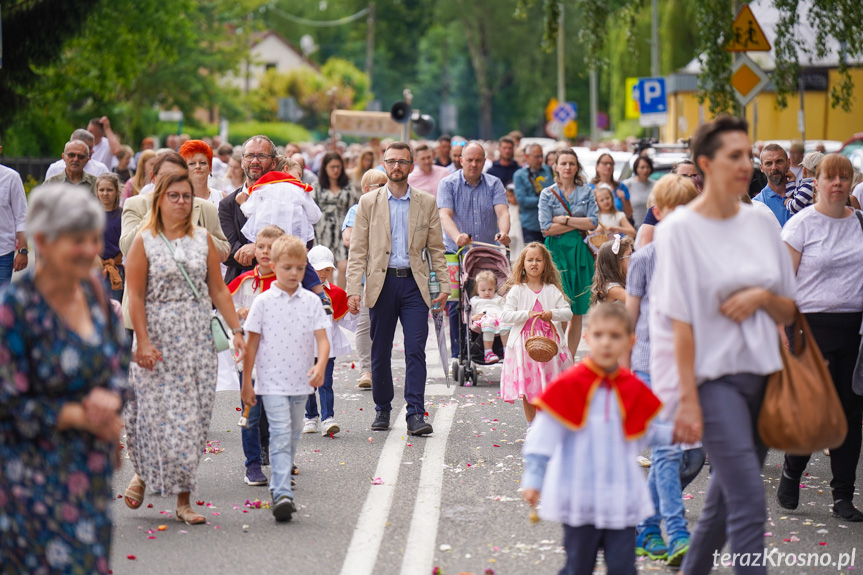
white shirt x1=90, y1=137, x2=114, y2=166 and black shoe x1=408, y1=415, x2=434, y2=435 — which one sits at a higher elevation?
white shirt x1=90, y1=137, x2=114, y2=166

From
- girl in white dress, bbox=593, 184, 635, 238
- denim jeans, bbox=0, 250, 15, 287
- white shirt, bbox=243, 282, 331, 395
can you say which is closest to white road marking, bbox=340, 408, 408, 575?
white shirt, bbox=243, 282, 331, 395

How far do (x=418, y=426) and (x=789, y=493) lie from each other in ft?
9.48

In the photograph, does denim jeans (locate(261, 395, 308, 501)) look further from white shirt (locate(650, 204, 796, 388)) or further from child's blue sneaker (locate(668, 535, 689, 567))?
white shirt (locate(650, 204, 796, 388))

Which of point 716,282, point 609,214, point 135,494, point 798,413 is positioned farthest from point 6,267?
point 609,214

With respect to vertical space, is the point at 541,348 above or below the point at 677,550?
above

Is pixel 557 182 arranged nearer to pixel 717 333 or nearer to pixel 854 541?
pixel 854 541

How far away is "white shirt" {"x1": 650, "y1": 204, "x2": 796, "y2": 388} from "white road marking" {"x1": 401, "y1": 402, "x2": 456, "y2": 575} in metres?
1.75

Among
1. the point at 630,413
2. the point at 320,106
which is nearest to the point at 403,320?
the point at 630,413

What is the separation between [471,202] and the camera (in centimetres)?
1192

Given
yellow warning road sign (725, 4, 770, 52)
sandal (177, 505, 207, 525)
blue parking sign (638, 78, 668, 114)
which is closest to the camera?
sandal (177, 505, 207, 525)

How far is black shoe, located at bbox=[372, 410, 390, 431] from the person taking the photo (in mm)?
9195

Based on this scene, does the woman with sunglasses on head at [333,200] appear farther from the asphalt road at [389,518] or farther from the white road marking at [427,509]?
the asphalt road at [389,518]

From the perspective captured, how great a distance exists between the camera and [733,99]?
17.6 metres

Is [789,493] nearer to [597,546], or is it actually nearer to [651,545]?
[651,545]
